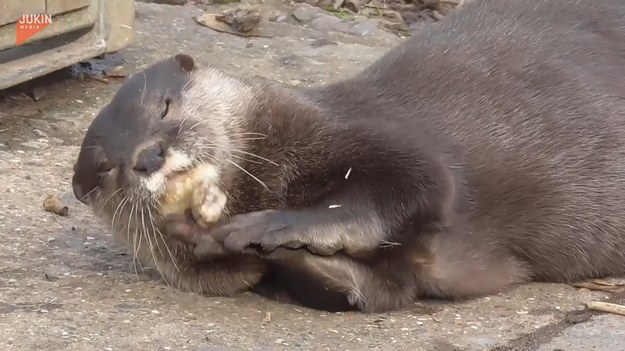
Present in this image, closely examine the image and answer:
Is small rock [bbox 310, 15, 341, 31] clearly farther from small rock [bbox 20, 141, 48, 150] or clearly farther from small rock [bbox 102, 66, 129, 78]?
small rock [bbox 20, 141, 48, 150]

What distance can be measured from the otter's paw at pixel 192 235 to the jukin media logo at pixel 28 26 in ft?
5.52

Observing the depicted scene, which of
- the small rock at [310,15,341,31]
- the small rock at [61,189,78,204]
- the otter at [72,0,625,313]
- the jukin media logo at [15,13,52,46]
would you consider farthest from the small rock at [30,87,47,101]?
the small rock at [310,15,341,31]

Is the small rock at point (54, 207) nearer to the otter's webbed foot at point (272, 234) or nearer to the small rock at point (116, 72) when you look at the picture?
the otter's webbed foot at point (272, 234)

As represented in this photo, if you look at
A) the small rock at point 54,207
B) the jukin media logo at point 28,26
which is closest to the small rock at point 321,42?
the jukin media logo at point 28,26

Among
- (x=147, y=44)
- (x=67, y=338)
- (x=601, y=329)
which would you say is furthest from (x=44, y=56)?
(x=601, y=329)

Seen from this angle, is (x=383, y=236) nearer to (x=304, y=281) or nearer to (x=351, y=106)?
(x=304, y=281)

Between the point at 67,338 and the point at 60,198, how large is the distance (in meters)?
1.08

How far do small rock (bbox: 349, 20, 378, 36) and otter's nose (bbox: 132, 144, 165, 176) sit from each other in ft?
10.7

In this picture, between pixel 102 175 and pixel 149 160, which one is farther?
pixel 102 175

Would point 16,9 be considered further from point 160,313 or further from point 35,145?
point 160,313

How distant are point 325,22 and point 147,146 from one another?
334 centimetres

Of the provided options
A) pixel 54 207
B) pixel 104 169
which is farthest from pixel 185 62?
pixel 54 207

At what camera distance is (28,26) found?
4.09 metres

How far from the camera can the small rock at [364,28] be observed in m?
5.74
